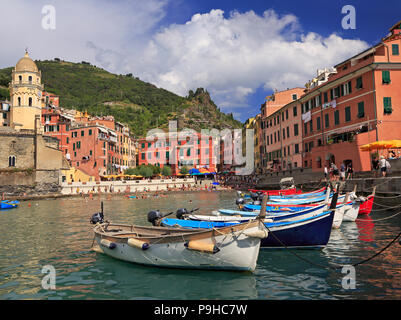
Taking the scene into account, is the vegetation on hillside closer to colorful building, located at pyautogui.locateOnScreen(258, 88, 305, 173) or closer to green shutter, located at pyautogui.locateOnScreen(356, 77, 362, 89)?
colorful building, located at pyautogui.locateOnScreen(258, 88, 305, 173)

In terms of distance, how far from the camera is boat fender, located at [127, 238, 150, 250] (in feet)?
35.4

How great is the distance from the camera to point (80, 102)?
521 ft

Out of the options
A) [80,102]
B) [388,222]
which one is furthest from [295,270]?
[80,102]

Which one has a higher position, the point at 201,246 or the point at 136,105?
the point at 136,105

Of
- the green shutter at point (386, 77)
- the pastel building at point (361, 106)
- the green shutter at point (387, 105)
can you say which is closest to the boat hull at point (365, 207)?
the pastel building at point (361, 106)

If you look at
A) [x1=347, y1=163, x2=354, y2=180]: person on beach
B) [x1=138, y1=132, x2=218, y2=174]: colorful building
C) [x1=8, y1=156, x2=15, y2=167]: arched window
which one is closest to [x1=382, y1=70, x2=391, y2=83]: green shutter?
[x1=347, y1=163, x2=354, y2=180]: person on beach

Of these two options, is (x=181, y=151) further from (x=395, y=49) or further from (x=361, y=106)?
(x=395, y=49)

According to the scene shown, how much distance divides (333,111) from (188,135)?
53.6 meters

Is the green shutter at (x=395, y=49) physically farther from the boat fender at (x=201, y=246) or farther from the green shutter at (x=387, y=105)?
the boat fender at (x=201, y=246)

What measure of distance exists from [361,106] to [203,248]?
31955 mm

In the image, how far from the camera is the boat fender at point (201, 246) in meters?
9.61

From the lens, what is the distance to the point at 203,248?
974cm

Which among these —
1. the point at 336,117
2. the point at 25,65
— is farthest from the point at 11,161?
the point at 336,117
